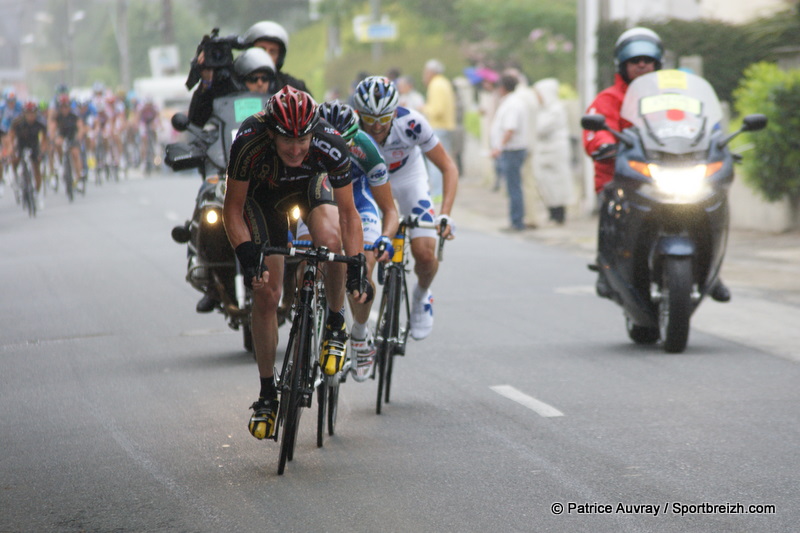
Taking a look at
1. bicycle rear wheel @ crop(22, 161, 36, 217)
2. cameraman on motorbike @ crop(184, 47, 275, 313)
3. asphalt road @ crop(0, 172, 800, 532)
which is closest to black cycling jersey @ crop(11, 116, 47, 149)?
bicycle rear wheel @ crop(22, 161, 36, 217)

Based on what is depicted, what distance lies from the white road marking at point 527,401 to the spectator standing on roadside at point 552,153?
39.6 ft

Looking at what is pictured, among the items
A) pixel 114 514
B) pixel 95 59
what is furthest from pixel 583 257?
pixel 95 59

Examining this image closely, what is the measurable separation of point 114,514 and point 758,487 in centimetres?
279

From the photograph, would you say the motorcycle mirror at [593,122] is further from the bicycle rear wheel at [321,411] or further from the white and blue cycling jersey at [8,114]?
the white and blue cycling jersey at [8,114]

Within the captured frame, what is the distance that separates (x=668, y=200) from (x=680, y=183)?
145mm

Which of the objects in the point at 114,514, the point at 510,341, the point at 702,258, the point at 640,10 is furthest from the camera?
the point at 640,10

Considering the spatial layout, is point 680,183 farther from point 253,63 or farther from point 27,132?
point 27,132

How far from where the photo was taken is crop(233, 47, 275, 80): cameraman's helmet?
9.86 meters

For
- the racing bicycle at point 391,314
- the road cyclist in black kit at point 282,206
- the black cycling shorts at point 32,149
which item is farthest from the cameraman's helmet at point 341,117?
the black cycling shorts at point 32,149

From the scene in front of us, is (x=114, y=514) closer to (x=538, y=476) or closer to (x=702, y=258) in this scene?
(x=538, y=476)

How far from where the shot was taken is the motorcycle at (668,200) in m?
9.59

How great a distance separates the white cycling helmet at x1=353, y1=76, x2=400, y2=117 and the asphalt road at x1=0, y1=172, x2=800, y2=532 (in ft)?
5.66

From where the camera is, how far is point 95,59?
127188 mm

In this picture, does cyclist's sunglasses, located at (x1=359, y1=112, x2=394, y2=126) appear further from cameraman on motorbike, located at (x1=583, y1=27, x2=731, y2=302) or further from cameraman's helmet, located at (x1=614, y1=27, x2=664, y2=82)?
cameraman's helmet, located at (x1=614, y1=27, x2=664, y2=82)
